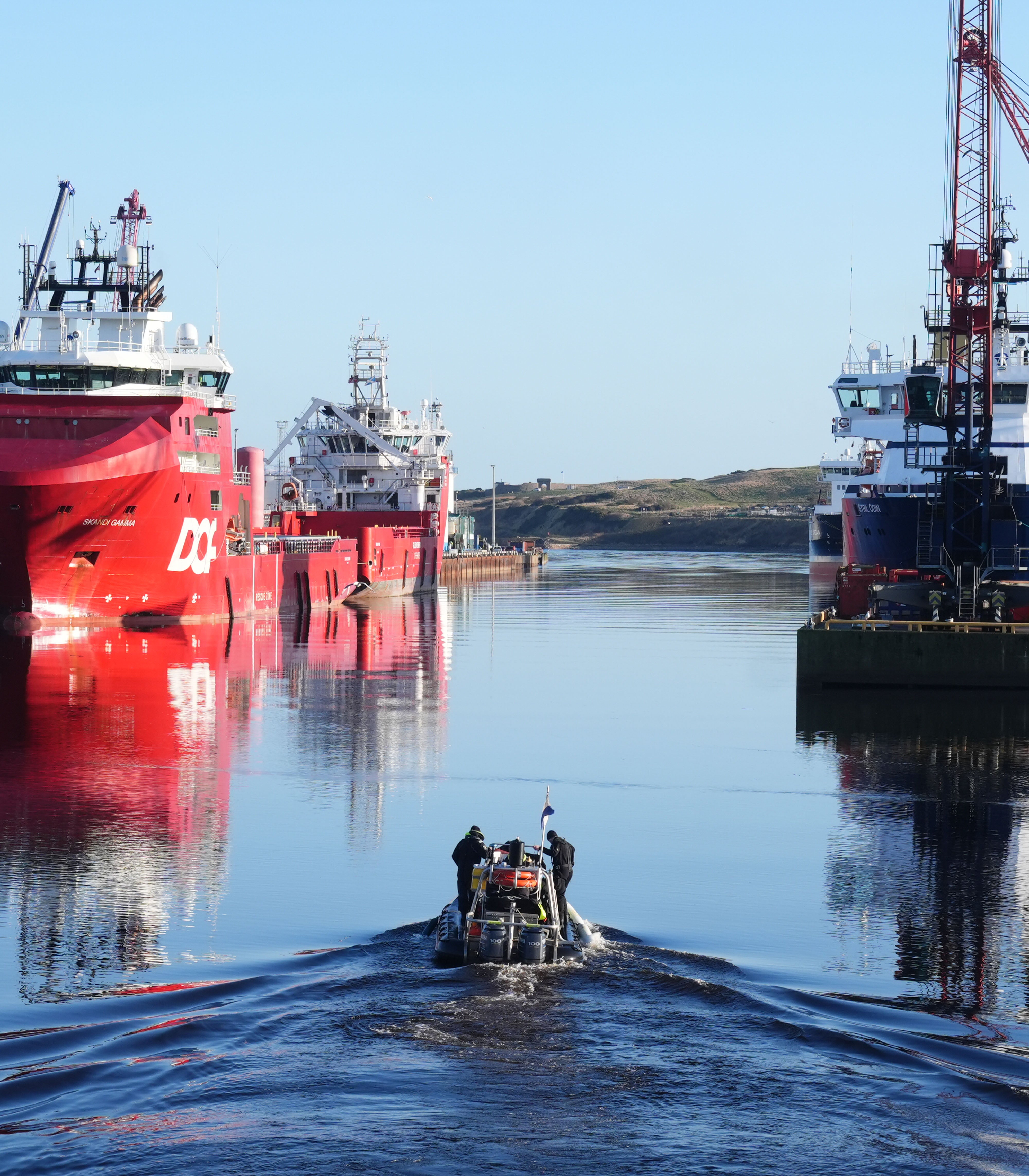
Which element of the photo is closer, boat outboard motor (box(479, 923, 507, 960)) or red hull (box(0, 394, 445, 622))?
boat outboard motor (box(479, 923, 507, 960))

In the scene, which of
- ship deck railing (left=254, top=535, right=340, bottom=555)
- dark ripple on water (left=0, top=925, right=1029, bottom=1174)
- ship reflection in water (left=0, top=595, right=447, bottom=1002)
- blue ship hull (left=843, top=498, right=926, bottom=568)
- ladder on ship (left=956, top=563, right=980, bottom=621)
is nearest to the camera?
dark ripple on water (left=0, top=925, right=1029, bottom=1174)

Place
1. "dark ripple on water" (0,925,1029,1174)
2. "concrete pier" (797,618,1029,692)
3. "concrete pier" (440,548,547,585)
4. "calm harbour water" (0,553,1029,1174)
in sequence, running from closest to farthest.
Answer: "dark ripple on water" (0,925,1029,1174) → "calm harbour water" (0,553,1029,1174) → "concrete pier" (797,618,1029,692) → "concrete pier" (440,548,547,585)

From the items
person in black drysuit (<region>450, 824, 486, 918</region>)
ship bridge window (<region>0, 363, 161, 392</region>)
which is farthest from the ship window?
person in black drysuit (<region>450, 824, 486, 918</region>)

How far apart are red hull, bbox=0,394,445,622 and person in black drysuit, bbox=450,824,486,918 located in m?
34.2

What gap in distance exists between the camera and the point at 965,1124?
1276 cm

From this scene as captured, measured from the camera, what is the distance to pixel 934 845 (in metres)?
24.3

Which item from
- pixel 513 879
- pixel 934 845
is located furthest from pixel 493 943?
pixel 934 845

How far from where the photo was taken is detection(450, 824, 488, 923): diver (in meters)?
17.8

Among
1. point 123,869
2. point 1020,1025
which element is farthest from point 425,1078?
point 123,869

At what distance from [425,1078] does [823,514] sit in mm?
105301

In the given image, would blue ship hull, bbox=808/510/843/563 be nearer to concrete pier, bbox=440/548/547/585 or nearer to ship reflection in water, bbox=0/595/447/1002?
concrete pier, bbox=440/548/547/585

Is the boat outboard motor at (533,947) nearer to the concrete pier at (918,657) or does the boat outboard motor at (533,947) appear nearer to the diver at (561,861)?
the diver at (561,861)

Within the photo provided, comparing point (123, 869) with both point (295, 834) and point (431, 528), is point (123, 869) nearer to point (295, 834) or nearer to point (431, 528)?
point (295, 834)

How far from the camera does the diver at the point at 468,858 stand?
17.8 metres
